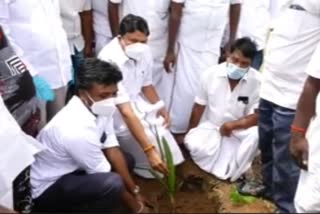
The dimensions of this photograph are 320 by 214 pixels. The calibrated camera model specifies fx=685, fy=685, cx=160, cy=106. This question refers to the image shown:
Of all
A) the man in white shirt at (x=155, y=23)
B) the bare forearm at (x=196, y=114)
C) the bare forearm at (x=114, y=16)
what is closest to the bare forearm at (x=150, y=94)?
the bare forearm at (x=196, y=114)

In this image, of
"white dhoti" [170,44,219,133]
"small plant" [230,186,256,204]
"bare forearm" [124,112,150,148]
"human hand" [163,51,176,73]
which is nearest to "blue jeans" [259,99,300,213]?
"small plant" [230,186,256,204]

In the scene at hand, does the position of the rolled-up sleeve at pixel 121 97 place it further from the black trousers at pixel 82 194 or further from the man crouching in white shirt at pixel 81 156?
the black trousers at pixel 82 194

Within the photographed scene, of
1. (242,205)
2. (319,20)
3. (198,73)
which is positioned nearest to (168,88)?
(198,73)

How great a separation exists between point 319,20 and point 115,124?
1.43 m

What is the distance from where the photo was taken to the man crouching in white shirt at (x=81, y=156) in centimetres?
337

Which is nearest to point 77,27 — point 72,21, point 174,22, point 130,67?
point 72,21

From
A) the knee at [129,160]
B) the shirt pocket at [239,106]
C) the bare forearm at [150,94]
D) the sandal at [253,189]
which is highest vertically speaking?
the bare forearm at [150,94]

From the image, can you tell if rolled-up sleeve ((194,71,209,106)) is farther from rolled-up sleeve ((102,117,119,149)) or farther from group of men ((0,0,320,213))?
rolled-up sleeve ((102,117,119,149))

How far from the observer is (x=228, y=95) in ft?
14.4

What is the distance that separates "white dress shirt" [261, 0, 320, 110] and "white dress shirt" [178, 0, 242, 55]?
977 millimetres

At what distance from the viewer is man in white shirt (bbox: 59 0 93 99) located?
4.42 metres

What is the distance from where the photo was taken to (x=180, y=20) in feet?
15.3

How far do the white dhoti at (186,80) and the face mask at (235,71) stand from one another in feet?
1.55

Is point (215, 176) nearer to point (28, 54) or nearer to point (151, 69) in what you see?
point (151, 69)
